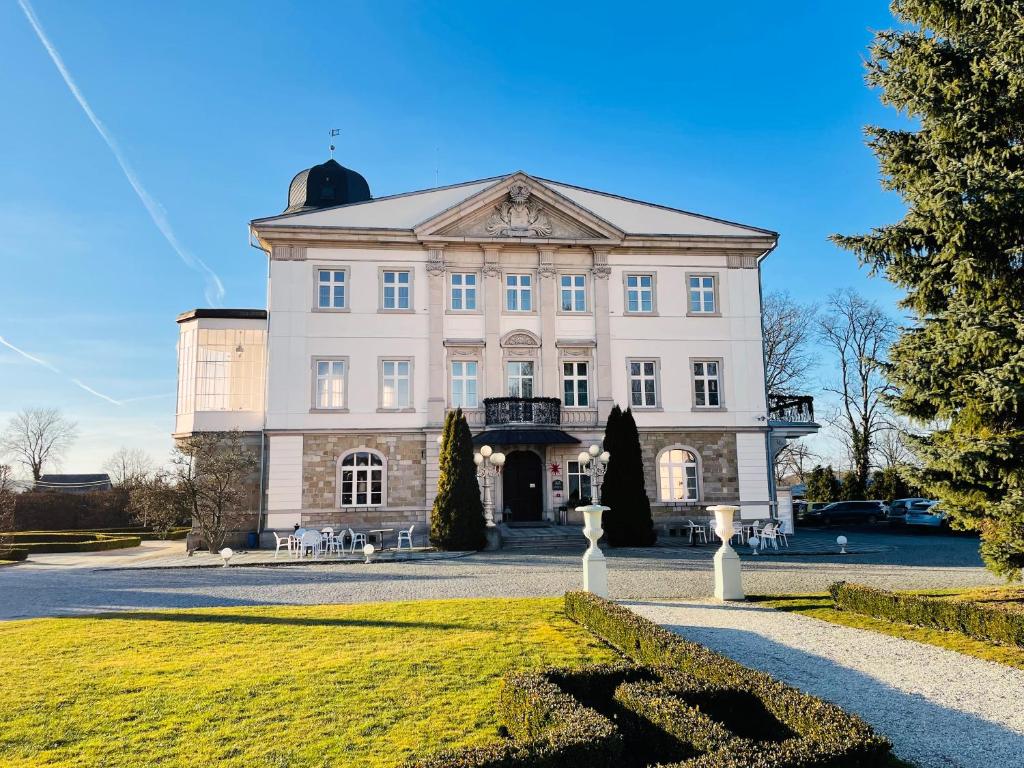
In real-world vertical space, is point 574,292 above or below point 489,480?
above

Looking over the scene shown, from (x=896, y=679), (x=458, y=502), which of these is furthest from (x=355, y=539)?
(x=896, y=679)

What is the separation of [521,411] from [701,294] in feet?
27.1

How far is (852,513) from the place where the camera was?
34.2m

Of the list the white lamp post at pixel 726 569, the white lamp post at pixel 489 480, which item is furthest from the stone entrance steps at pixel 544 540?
the white lamp post at pixel 726 569

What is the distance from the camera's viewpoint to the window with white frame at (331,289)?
24328 mm

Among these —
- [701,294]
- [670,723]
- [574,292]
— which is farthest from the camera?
[701,294]

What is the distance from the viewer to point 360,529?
23312 millimetres

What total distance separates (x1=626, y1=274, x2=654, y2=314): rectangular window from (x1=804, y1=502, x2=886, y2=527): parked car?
16.2m

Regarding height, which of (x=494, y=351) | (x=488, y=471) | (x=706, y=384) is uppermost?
(x=494, y=351)

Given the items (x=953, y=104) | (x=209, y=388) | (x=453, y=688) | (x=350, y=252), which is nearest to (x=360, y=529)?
(x=209, y=388)

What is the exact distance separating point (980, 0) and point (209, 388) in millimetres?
22945

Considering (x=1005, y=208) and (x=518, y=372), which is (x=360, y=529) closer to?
(x=518, y=372)

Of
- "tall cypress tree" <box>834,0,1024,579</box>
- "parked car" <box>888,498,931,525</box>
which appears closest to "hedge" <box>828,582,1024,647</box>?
"tall cypress tree" <box>834,0,1024,579</box>

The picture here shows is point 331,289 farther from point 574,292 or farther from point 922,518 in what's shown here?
point 922,518
